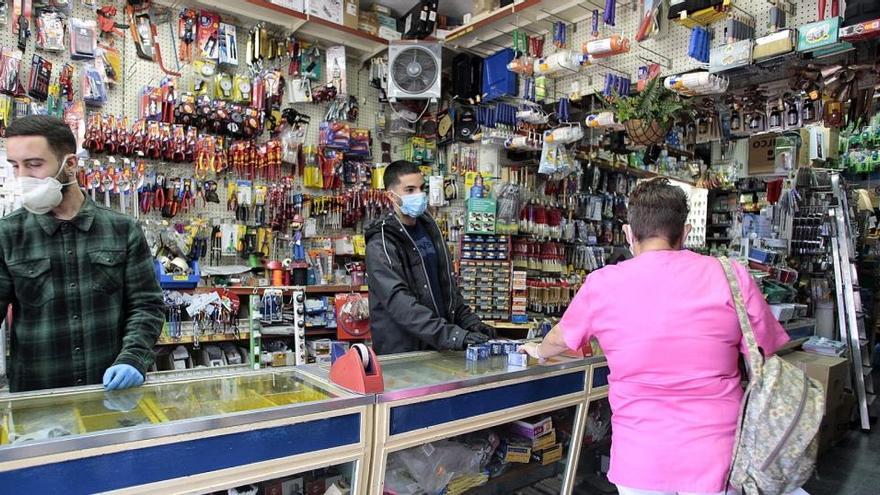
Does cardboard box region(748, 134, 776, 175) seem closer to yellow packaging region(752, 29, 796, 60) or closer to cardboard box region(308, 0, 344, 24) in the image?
yellow packaging region(752, 29, 796, 60)

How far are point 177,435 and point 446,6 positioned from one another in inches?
198

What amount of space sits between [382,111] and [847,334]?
A: 4582mm

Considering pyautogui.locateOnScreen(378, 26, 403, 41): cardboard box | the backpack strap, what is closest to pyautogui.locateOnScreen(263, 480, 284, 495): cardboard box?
the backpack strap

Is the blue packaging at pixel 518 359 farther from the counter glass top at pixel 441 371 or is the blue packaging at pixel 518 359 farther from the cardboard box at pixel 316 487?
the cardboard box at pixel 316 487

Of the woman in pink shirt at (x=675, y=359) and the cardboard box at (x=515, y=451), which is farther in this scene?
the cardboard box at (x=515, y=451)

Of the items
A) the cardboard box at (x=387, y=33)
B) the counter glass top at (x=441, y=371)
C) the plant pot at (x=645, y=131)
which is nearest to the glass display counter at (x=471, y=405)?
the counter glass top at (x=441, y=371)

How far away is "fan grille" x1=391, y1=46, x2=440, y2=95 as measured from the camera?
196 inches

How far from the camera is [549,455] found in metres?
2.29

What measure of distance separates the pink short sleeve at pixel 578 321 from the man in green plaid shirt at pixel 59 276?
129 centimetres

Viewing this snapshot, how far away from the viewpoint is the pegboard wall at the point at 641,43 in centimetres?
337

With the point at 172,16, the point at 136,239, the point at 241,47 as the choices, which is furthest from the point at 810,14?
the point at 172,16

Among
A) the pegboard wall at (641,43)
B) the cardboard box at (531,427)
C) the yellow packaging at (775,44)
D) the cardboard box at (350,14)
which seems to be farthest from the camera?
the cardboard box at (350,14)

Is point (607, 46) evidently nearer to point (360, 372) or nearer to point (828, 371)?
point (828, 371)

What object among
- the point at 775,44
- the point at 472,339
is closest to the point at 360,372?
the point at 472,339
